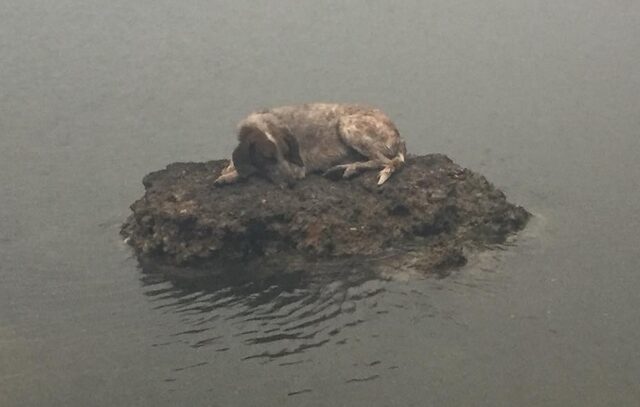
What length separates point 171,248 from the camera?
14719 millimetres

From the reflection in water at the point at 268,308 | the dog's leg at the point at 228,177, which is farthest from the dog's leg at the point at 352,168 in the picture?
the reflection in water at the point at 268,308

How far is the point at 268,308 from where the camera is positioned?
13.9 metres

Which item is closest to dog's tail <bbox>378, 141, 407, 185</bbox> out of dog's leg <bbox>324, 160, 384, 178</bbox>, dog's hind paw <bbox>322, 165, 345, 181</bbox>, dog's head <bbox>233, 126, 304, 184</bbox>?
dog's leg <bbox>324, 160, 384, 178</bbox>

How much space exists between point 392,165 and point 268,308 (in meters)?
2.84

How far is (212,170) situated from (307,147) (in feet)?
4.32

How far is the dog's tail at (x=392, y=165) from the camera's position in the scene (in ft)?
50.1

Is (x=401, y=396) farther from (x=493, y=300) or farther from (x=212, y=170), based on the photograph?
(x=212, y=170)

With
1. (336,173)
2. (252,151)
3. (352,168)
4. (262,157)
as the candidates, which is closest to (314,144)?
(336,173)

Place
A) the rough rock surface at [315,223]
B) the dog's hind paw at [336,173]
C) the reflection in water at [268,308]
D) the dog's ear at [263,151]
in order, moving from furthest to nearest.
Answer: the dog's hind paw at [336,173]
the dog's ear at [263,151]
the rough rock surface at [315,223]
the reflection in water at [268,308]

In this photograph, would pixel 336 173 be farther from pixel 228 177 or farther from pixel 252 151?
pixel 228 177

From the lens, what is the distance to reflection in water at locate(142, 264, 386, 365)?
1323cm

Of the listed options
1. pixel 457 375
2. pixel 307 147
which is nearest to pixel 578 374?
pixel 457 375

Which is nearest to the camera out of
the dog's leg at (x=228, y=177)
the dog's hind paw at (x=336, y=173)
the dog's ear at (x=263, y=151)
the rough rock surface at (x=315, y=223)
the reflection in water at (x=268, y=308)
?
the reflection in water at (x=268, y=308)

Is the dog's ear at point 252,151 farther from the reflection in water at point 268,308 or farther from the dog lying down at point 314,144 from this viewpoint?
the reflection in water at point 268,308
